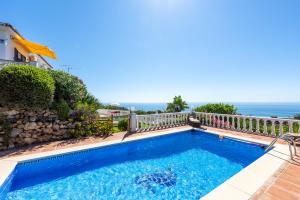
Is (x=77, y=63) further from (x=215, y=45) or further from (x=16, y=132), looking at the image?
(x=215, y=45)

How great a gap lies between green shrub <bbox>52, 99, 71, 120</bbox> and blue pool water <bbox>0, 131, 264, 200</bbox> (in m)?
2.58

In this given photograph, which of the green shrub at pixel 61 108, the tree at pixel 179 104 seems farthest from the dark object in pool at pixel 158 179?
the tree at pixel 179 104

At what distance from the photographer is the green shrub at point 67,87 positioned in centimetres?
738

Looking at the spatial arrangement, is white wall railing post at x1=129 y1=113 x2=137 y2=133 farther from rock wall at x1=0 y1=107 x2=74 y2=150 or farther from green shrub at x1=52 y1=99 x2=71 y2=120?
green shrub at x1=52 y1=99 x2=71 y2=120

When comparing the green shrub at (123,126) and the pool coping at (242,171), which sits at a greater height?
the green shrub at (123,126)

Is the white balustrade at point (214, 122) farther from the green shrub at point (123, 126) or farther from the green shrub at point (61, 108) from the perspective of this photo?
the green shrub at point (61, 108)

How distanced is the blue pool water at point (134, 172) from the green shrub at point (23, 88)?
2.59 metres

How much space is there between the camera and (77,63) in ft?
57.4

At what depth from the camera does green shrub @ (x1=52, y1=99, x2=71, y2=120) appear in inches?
279

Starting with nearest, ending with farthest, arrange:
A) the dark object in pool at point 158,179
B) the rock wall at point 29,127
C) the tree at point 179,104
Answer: the dark object in pool at point 158,179, the rock wall at point 29,127, the tree at point 179,104

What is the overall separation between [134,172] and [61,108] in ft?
16.0

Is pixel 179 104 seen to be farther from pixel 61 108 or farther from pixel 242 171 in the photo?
pixel 242 171

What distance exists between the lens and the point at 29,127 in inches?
247

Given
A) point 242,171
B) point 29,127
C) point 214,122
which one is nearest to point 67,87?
point 29,127
